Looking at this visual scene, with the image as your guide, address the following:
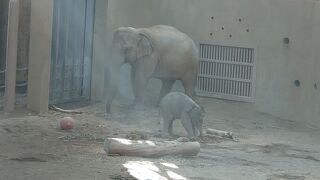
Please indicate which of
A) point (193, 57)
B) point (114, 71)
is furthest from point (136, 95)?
point (193, 57)

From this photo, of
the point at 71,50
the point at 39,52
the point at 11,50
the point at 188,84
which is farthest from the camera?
the point at 188,84

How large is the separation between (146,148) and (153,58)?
4151mm

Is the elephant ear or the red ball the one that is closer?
the red ball

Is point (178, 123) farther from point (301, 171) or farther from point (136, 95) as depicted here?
point (301, 171)

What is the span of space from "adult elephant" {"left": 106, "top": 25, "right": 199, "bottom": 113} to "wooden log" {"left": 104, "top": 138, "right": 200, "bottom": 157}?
3.26 m

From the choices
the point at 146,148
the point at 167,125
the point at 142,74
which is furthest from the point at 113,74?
the point at 146,148

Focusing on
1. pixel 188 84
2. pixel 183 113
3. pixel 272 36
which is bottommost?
pixel 183 113

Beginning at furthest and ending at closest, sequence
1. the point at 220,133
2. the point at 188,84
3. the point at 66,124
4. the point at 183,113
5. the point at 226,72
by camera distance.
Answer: the point at 226,72
the point at 188,84
the point at 220,133
the point at 183,113
the point at 66,124

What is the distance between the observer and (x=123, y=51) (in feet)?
37.1

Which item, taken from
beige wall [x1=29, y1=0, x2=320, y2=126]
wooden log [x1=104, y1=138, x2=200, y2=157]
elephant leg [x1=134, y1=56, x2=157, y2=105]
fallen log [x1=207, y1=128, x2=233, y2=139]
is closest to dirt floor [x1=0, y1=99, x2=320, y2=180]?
wooden log [x1=104, y1=138, x2=200, y2=157]

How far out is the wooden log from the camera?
7.66 metres

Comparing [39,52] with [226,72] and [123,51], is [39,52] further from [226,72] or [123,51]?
[226,72]

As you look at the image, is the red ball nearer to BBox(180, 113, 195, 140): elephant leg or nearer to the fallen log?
BBox(180, 113, 195, 140): elephant leg

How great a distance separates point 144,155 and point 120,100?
478cm
